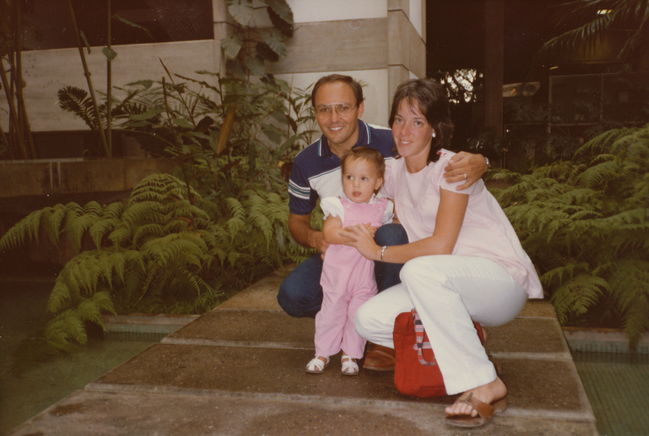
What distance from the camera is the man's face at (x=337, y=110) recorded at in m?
2.86

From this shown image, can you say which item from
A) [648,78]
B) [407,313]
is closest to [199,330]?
[407,313]

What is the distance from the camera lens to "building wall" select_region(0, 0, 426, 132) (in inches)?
283

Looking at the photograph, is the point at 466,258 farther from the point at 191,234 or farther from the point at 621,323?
the point at 191,234

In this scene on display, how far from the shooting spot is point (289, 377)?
263 cm

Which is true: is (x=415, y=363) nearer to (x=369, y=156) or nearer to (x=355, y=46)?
(x=369, y=156)

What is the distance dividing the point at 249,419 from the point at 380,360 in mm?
696

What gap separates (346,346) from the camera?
107 inches

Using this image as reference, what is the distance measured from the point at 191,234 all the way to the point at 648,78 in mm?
11220

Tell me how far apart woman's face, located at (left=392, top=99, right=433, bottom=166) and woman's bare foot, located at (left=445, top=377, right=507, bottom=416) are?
0.94 meters

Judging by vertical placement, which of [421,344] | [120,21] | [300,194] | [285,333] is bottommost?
[285,333]

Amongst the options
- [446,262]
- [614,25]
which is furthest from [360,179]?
[614,25]

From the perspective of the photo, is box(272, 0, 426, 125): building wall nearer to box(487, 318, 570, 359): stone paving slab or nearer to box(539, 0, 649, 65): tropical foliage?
box(487, 318, 570, 359): stone paving slab

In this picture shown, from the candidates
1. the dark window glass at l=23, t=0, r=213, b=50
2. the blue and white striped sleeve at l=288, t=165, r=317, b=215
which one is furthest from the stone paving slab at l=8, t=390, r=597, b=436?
the dark window glass at l=23, t=0, r=213, b=50

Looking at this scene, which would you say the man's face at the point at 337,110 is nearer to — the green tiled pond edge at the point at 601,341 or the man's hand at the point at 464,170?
the man's hand at the point at 464,170
